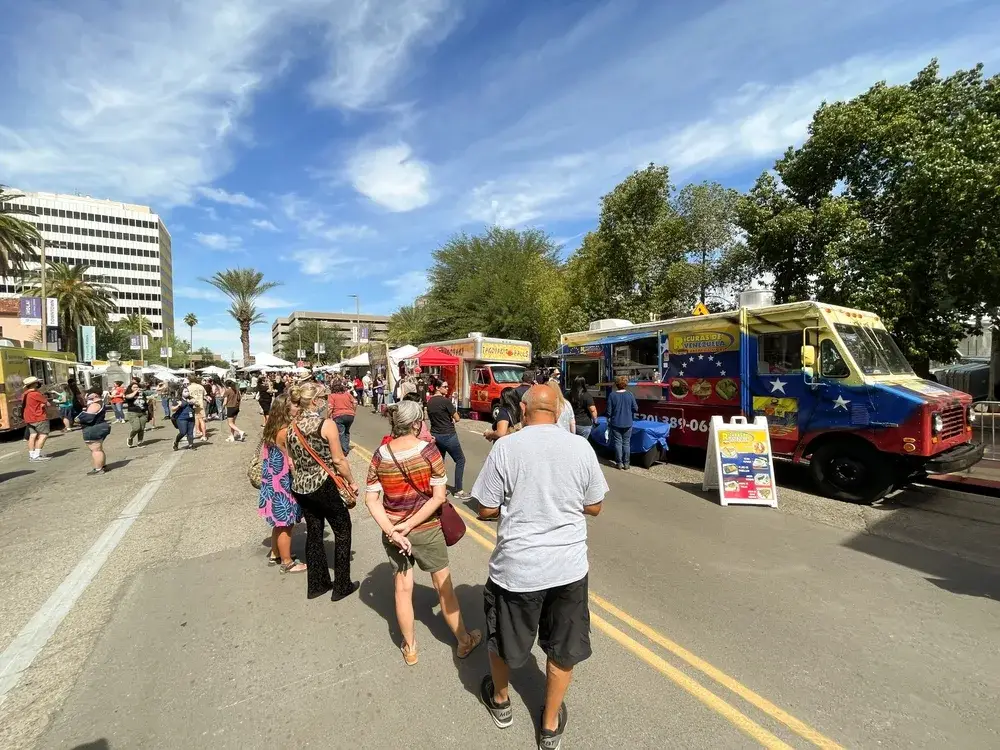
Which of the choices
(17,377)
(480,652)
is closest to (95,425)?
(480,652)

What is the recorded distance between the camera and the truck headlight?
6.35 metres

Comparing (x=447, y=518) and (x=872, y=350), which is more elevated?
(x=872, y=350)

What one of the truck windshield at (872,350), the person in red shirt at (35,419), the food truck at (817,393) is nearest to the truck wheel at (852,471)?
the food truck at (817,393)

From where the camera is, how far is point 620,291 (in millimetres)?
21531

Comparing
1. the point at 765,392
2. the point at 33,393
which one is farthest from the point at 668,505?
the point at 33,393

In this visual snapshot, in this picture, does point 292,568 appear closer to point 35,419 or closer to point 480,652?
point 480,652

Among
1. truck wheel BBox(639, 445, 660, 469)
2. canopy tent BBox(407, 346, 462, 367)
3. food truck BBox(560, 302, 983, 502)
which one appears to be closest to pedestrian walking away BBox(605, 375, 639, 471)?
truck wheel BBox(639, 445, 660, 469)

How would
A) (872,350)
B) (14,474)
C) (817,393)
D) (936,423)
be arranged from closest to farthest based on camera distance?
1. (936,423)
2. (817,393)
3. (872,350)
4. (14,474)

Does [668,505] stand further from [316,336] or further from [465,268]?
[316,336]

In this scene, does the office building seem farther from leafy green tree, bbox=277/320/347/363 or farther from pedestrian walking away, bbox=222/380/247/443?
pedestrian walking away, bbox=222/380/247/443

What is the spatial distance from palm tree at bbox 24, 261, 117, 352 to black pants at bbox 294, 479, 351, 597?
149 ft

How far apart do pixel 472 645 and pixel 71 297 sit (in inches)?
1903

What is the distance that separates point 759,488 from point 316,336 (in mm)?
90971

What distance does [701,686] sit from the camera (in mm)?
2895
